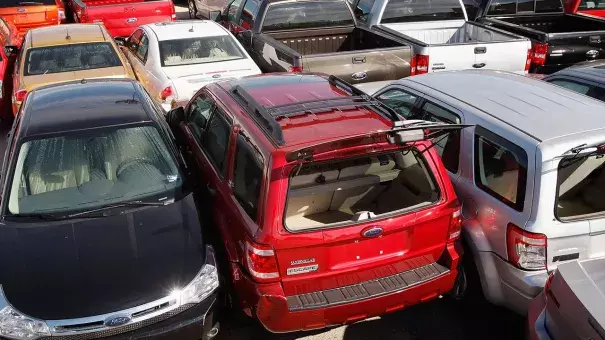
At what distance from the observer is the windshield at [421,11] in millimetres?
9695

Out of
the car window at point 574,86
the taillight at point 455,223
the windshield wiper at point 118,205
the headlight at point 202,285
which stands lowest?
the headlight at point 202,285

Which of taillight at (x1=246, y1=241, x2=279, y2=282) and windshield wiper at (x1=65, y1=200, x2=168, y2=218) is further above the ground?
windshield wiper at (x1=65, y1=200, x2=168, y2=218)

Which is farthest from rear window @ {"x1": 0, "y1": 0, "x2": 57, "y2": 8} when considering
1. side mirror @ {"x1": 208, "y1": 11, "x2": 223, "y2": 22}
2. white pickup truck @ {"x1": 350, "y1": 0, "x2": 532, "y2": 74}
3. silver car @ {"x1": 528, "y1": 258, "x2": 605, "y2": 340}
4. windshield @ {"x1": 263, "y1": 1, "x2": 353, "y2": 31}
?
silver car @ {"x1": 528, "y1": 258, "x2": 605, "y2": 340}

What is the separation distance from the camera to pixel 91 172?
4.57 metres

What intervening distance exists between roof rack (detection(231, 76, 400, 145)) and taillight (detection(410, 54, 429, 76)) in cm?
321

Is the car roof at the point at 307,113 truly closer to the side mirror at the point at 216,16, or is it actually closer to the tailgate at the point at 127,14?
the side mirror at the point at 216,16

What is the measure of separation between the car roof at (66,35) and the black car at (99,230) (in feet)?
12.1

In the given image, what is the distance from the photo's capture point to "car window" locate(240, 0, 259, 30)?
955 cm

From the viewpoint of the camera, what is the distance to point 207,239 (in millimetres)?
4250

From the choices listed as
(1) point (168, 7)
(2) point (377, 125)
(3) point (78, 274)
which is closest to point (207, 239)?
(3) point (78, 274)

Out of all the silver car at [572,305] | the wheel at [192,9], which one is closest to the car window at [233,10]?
the wheel at [192,9]

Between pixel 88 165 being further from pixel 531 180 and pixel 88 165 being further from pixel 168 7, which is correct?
pixel 168 7

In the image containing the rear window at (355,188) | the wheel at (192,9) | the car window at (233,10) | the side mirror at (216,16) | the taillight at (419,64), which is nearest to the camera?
the rear window at (355,188)

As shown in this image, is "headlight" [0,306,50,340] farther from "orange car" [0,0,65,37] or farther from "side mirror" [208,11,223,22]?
"orange car" [0,0,65,37]
